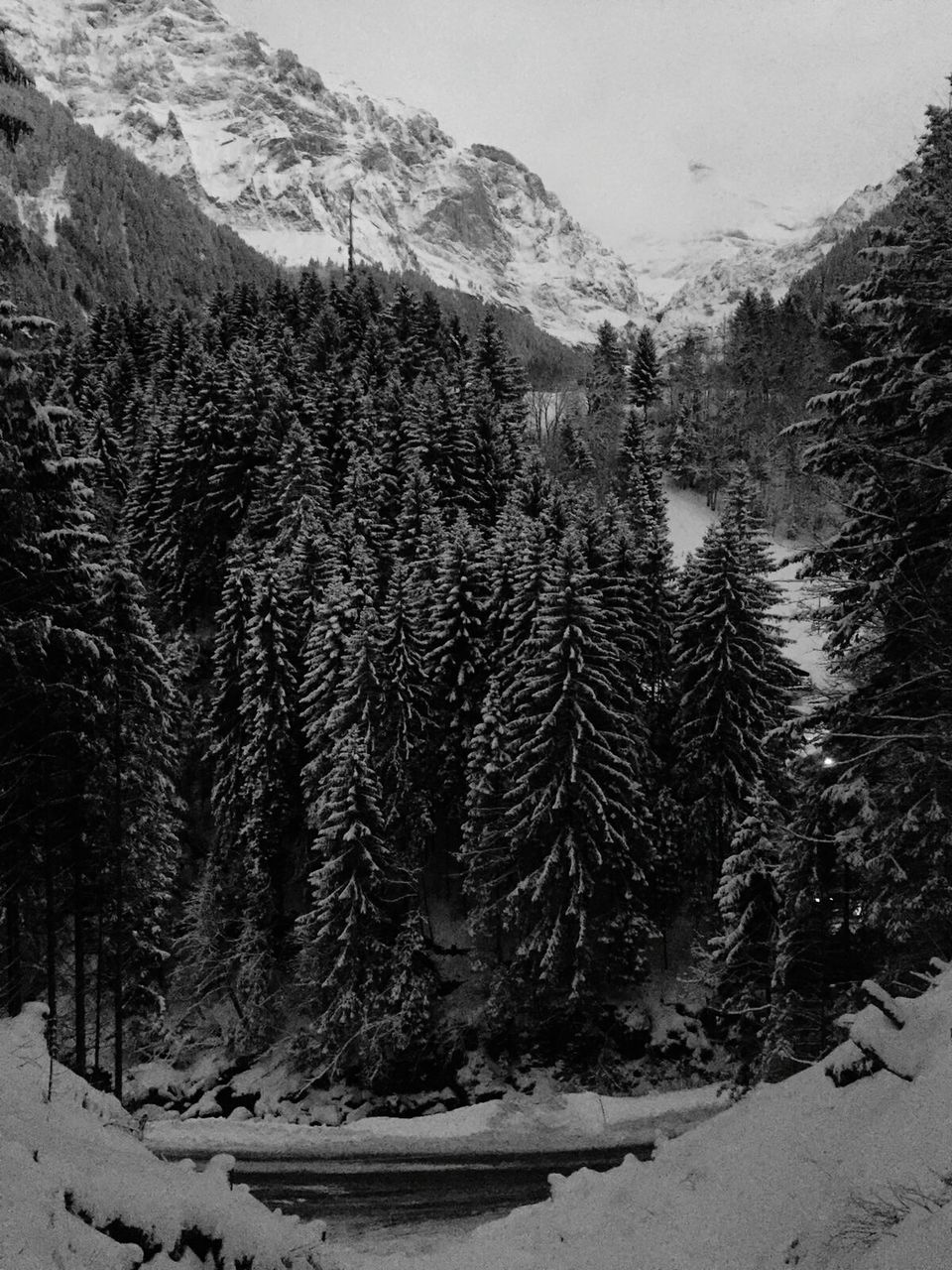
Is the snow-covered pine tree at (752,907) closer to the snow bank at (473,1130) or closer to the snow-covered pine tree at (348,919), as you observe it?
the snow bank at (473,1130)

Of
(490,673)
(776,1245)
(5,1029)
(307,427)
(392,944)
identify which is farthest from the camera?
(307,427)

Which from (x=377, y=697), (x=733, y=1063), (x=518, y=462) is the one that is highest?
(x=518, y=462)

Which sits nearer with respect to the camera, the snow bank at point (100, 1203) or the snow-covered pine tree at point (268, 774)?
the snow bank at point (100, 1203)

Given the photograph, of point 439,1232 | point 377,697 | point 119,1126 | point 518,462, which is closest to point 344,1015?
point 439,1232

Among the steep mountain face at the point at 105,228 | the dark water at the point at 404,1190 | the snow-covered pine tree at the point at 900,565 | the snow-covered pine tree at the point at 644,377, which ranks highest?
the steep mountain face at the point at 105,228

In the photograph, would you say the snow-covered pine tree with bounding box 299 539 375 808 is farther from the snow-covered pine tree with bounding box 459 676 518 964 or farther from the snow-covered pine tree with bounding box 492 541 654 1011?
the snow-covered pine tree with bounding box 492 541 654 1011

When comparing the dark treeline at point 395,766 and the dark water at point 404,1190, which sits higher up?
the dark treeline at point 395,766

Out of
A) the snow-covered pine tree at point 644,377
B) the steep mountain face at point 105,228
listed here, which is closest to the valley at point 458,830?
the snow-covered pine tree at point 644,377

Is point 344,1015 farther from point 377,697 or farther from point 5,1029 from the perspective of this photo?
point 5,1029
